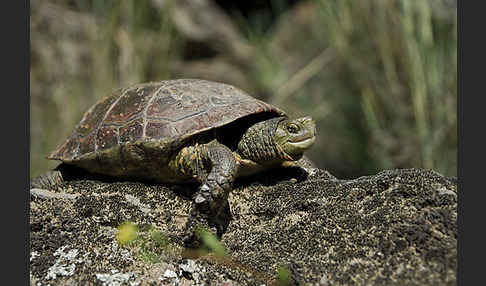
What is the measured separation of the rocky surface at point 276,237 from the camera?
1355 mm

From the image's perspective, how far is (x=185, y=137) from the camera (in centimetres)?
192

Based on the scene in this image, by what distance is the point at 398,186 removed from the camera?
1628 millimetres

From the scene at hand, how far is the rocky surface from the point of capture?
4.45ft

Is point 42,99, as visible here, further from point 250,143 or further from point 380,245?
point 380,245

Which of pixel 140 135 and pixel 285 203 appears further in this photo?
pixel 140 135

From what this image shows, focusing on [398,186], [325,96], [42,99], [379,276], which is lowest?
[42,99]

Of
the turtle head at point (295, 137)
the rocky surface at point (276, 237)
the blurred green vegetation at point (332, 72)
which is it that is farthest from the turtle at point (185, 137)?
the blurred green vegetation at point (332, 72)

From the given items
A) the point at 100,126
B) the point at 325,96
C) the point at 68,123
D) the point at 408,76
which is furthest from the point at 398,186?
the point at 68,123

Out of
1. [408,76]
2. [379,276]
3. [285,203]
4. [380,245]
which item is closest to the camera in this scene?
[379,276]

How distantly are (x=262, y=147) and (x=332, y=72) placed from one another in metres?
3.06

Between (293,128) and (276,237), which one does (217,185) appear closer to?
(276,237)

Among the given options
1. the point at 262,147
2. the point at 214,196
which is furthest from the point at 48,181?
the point at 262,147

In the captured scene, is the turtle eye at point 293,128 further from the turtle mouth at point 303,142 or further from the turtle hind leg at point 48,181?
the turtle hind leg at point 48,181

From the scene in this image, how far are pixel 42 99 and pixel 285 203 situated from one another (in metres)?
4.51
